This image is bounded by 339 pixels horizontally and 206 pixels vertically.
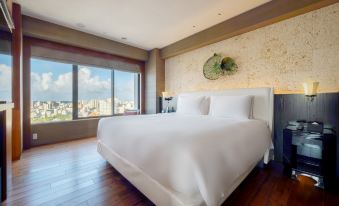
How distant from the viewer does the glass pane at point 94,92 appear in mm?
3955

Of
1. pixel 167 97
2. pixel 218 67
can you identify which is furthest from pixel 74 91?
pixel 218 67

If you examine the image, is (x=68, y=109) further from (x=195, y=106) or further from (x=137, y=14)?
(x=195, y=106)

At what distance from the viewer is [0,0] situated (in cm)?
161

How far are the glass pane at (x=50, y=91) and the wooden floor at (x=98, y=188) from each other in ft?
4.58

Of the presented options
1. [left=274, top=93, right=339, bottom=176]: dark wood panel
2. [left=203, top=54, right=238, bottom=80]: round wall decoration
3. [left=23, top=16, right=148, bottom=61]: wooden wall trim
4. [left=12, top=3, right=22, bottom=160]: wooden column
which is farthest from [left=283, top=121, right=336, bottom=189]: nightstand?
[left=12, top=3, right=22, bottom=160]: wooden column

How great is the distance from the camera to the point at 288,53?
8.04 feet

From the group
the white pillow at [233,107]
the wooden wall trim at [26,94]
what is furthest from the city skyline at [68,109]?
the white pillow at [233,107]

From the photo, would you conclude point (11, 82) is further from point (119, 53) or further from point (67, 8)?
point (119, 53)

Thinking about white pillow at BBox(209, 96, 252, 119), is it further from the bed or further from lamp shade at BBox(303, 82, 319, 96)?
lamp shade at BBox(303, 82, 319, 96)

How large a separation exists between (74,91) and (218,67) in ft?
11.5

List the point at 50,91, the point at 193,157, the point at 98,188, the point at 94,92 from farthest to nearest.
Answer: the point at 94,92
the point at 50,91
the point at 98,188
the point at 193,157

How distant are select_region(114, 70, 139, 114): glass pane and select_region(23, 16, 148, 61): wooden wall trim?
69 cm

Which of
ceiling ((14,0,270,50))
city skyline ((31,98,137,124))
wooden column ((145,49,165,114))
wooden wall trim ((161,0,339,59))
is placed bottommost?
city skyline ((31,98,137,124))

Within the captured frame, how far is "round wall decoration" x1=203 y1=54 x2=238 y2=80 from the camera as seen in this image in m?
3.16
